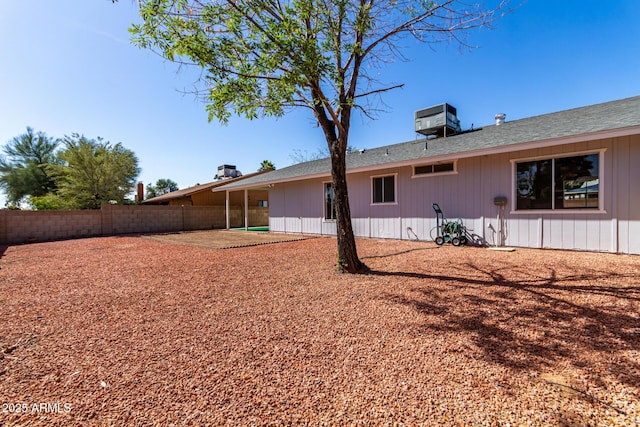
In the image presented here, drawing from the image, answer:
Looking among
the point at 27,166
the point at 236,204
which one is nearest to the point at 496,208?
the point at 236,204

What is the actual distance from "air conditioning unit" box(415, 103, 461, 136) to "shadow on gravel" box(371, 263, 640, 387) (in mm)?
7556

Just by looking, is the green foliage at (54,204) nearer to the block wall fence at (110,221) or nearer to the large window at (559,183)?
the block wall fence at (110,221)

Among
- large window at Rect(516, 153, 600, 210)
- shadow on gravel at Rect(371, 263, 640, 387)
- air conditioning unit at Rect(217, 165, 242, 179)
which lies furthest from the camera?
air conditioning unit at Rect(217, 165, 242, 179)

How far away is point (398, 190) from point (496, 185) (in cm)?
288

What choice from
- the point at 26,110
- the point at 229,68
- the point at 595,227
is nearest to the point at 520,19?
the point at 595,227

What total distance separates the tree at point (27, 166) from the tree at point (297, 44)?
88.2 ft

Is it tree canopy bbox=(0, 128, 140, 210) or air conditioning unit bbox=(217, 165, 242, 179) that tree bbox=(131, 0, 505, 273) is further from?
air conditioning unit bbox=(217, 165, 242, 179)

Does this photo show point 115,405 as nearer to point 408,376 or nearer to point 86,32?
point 408,376

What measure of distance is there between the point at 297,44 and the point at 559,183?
675cm

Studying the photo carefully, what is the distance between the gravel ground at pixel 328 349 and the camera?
1.63 metres

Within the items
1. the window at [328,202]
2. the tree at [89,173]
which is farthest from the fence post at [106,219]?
the window at [328,202]

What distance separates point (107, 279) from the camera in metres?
4.81

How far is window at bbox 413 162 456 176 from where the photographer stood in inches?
323

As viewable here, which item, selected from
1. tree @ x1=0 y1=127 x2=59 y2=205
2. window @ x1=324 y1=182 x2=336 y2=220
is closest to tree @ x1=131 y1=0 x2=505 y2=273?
window @ x1=324 y1=182 x2=336 y2=220
